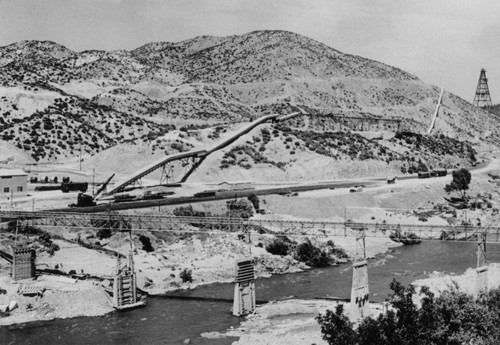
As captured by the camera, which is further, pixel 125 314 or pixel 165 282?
pixel 165 282

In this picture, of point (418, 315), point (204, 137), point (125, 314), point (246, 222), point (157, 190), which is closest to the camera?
point (418, 315)

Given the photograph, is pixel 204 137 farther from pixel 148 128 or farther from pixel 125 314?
pixel 125 314

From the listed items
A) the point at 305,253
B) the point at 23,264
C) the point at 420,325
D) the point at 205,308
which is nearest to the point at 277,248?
the point at 305,253

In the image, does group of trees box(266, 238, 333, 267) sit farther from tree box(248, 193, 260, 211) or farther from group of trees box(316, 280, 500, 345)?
group of trees box(316, 280, 500, 345)

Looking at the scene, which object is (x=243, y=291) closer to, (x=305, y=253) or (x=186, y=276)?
(x=186, y=276)

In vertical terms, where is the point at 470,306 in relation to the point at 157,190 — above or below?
below

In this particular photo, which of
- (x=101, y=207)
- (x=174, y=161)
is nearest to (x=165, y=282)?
(x=101, y=207)

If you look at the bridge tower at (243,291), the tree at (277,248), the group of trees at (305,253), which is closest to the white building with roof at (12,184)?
the tree at (277,248)

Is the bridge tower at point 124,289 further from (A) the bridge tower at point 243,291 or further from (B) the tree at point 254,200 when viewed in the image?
(B) the tree at point 254,200

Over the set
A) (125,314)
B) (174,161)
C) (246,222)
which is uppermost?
(174,161)

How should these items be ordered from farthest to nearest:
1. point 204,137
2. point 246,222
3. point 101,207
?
point 204,137 → point 101,207 → point 246,222
